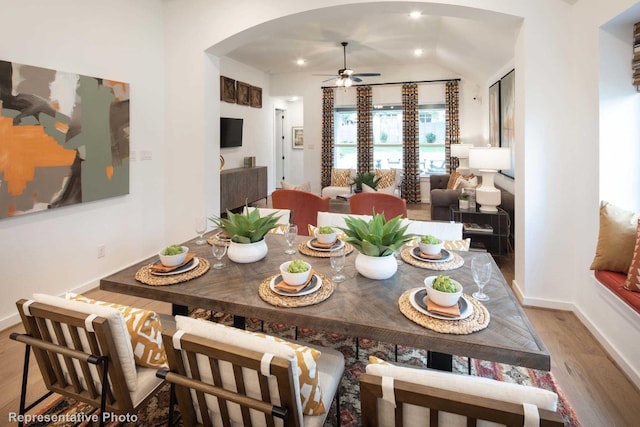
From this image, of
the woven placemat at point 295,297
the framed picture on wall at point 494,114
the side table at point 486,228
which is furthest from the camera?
the framed picture on wall at point 494,114

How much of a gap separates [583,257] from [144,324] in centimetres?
305

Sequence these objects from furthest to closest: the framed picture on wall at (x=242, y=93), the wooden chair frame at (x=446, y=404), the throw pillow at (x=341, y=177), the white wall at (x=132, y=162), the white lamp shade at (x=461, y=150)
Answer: the throw pillow at (x=341, y=177) → the framed picture on wall at (x=242, y=93) → the white lamp shade at (x=461, y=150) → the white wall at (x=132, y=162) → the wooden chair frame at (x=446, y=404)

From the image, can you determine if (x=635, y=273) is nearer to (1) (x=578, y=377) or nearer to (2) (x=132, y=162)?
(1) (x=578, y=377)

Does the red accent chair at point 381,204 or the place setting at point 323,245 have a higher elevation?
the red accent chair at point 381,204

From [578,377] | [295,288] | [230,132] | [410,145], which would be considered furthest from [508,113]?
[230,132]

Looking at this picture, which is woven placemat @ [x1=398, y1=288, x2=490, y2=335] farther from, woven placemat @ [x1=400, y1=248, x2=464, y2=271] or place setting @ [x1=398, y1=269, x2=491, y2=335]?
woven placemat @ [x1=400, y1=248, x2=464, y2=271]

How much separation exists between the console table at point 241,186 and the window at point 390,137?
2067 mm

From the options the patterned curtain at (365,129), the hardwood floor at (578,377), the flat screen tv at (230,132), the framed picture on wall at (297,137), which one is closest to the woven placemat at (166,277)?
the hardwood floor at (578,377)

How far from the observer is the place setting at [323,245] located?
81.1 inches

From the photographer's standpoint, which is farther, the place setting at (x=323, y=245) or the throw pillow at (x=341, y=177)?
the throw pillow at (x=341, y=177)

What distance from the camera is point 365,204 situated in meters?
3.73

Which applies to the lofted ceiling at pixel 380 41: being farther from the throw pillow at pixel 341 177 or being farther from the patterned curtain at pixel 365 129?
the throw pillow at pixel 341 177

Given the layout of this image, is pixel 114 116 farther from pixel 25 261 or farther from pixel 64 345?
pixel 64 345

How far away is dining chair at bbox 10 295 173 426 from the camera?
1.18 metres
